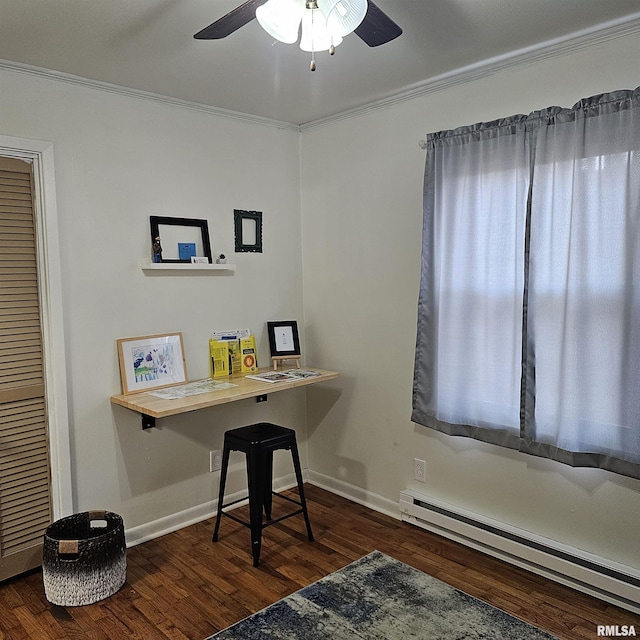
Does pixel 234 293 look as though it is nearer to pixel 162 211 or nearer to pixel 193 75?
pixel 162 211

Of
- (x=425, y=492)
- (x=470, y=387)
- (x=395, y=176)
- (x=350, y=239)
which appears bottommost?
(x=425, y=492)

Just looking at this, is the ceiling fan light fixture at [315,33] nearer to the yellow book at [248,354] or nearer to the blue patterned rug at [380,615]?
the yellow book at [248,354]

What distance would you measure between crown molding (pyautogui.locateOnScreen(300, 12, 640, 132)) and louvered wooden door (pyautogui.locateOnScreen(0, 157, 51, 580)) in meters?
1.98

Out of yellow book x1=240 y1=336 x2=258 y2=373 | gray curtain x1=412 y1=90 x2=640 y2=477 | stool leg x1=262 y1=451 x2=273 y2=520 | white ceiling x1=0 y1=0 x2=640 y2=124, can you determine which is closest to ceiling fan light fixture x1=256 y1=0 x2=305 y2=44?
white ceiling x1=0 y1=0 x2=640 y2=124

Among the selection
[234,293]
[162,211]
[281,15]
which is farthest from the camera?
[234,293]

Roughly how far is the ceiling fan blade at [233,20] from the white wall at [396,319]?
1.53 m

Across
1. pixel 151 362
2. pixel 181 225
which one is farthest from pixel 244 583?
pixel 181 225

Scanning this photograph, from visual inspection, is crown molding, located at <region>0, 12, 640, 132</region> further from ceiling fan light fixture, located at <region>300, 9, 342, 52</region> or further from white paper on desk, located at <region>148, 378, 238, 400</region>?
white paper on desk, located at <region>148, 378, 238, 400</region>

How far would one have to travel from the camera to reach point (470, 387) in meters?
3.01

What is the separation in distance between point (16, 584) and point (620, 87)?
11.7ft

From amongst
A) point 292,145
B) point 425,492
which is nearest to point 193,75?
point 292,145

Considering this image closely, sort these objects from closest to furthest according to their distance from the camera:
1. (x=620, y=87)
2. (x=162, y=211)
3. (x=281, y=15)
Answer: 1. (x=281, y=15)
2. (x=620, y=87)
3. (x=162, y=211)

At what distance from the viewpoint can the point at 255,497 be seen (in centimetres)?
303

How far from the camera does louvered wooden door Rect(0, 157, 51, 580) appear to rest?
2.79m
